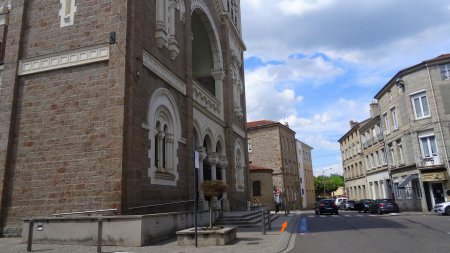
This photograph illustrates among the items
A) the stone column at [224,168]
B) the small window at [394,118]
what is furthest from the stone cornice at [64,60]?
the small window at [394,118]

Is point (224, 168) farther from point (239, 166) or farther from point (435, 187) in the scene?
point (435, 187)

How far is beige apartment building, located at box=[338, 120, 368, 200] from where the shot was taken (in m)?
52.2

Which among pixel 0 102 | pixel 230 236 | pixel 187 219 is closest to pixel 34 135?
pixel 0 102

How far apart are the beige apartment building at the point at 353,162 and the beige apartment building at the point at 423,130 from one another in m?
16.9

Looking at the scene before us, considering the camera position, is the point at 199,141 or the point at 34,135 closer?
the point at 34,135

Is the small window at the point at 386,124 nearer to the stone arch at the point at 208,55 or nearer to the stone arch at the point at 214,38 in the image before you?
the stone arch at the point at 208,55

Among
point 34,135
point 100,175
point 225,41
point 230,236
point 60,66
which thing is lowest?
point 230,236

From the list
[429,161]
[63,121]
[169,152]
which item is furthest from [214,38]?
[429,161]

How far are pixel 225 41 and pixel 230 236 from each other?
62.5ft

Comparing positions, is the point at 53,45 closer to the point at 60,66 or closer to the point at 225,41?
the point at 60,66

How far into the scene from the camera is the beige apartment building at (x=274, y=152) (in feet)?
161

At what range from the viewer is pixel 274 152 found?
164 feet

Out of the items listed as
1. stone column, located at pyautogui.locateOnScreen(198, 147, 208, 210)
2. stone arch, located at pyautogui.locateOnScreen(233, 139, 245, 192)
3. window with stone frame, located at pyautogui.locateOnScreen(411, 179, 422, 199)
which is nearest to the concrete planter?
stone column, located at pyautogui.locateOnScreen(198, 147, 208, 210)

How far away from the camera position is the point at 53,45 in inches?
577
